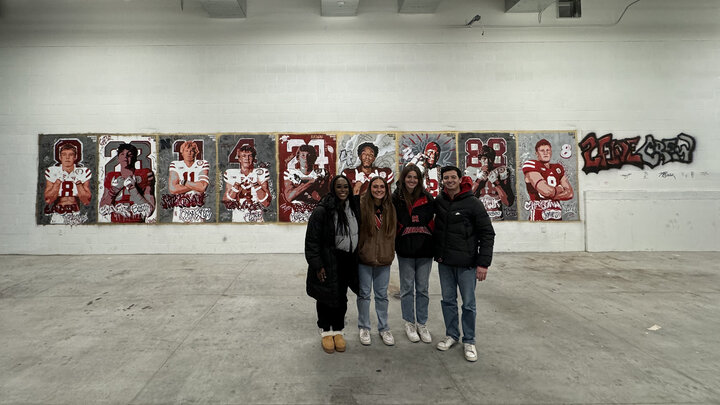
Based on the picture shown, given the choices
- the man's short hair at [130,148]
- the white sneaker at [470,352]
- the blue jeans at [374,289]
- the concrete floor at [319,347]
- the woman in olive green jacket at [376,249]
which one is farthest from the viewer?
the man's short hair at [130,148]

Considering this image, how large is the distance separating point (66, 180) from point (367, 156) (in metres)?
7.09

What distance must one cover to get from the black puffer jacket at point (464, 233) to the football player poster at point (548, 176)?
5.39 metres

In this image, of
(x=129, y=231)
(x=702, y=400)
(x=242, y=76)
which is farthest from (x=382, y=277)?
(x=129, y=231)

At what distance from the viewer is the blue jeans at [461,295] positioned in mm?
3111

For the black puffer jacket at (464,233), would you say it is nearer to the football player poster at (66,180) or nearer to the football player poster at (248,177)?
the football player poster at (248,177)

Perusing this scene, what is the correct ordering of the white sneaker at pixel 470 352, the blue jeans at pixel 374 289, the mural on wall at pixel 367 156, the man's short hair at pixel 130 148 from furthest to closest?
the mural on wall at pixel 367 156
the man's short hair at pixel 130 148
the blue jeans at pixel 374 289
the white sneaker at pixel 470 352

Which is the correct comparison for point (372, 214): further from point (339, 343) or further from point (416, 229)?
point (339, 343)

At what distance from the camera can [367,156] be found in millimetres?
7734

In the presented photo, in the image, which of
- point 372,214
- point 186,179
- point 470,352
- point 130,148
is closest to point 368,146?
point 186,179

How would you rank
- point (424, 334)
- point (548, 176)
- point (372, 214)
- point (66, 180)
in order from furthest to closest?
point (548, 176), point (66, 180), point (424, 334), point (372, 214)

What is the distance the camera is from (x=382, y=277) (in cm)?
332

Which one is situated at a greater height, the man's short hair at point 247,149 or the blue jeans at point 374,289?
the man's short hair at point 247,149

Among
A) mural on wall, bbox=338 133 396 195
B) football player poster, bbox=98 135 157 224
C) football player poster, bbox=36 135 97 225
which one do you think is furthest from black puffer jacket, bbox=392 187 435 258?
football player poster, bbox=36 135 97 225

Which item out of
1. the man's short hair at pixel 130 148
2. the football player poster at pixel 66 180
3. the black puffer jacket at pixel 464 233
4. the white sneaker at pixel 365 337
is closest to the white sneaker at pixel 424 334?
the white sneaker at pixel 365 337
